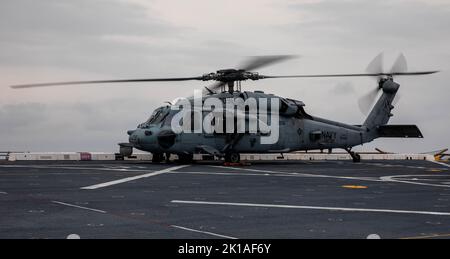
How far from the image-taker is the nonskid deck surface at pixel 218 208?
14.8 meters

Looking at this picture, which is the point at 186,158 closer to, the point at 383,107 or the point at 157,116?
the point at 157,116

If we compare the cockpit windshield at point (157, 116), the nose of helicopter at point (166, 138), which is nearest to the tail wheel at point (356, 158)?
the nose of helicopter at point (166, 138)

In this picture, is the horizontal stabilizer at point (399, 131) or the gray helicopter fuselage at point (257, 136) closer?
the gray helicopter fuselage at point (257, 136)

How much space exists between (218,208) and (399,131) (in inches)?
1497

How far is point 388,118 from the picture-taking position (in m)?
56.6

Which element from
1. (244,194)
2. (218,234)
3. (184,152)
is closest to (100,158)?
(184,152)

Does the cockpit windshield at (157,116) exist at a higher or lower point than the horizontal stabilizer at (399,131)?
higher

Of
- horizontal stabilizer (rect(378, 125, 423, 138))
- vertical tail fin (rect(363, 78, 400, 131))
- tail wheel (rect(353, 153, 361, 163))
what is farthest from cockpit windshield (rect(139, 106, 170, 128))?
horizontal stabilizer (rect(378, 125, 423, 138))

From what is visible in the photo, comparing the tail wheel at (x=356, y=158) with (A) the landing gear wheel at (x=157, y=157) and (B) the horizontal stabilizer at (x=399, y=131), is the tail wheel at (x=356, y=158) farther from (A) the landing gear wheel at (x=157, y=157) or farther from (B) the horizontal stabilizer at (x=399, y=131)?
(A) the landing gear wheel at (x=157, y=157)

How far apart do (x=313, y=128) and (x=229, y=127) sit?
8304 mm

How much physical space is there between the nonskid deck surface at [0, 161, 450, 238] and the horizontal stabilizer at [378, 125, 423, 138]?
70.5ft

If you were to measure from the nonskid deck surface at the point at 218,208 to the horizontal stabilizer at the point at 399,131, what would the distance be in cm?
2149

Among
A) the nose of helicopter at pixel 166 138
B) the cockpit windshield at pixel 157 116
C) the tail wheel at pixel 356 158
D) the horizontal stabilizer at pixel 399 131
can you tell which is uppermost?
the cockpit windshield at pixel 157 116

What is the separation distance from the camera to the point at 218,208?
1939cm
